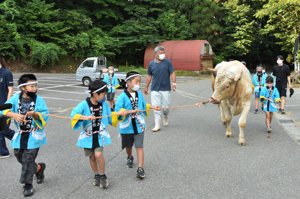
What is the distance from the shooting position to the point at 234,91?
6113 mm

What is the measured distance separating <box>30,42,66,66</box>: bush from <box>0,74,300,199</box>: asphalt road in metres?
24.0

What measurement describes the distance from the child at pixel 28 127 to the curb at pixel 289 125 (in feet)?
17.8

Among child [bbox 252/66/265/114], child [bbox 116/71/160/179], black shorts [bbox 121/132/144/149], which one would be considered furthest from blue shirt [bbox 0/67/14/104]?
child [bbox 252/66/265/114]

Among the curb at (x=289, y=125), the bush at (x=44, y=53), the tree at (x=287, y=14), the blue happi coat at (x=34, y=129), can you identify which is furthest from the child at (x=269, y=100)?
the bush at (x=44, y=53)

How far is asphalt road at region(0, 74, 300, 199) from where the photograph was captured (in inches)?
152

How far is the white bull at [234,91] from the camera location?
5.79 m

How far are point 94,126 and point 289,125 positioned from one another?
20.3ft

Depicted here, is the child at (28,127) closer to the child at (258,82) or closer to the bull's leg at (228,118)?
the bull's leg at (228,118)

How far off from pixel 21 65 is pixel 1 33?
13.0ft

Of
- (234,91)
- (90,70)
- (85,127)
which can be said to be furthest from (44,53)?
(85,127)

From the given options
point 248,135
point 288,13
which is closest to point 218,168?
point 248,135

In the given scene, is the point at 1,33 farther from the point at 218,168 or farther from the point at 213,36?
the point at 218,168

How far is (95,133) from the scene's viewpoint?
13.0ft

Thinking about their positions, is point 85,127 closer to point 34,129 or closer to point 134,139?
point 34,129
